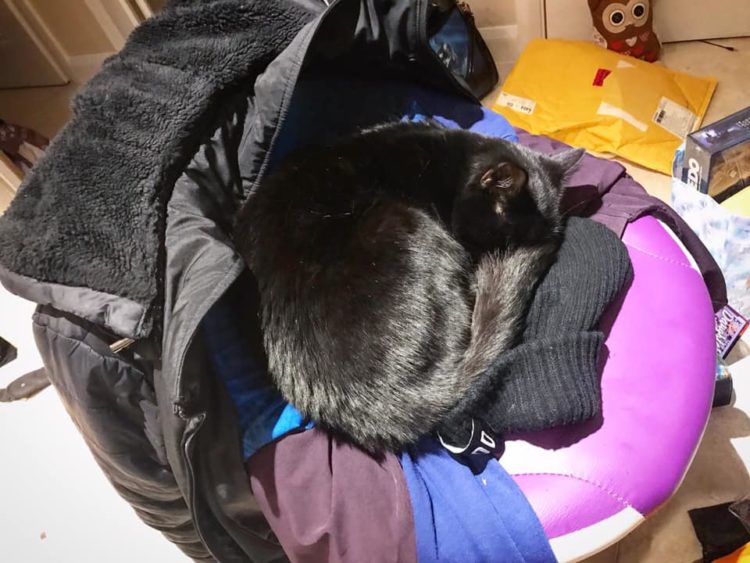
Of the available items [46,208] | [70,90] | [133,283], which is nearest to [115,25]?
[70,90]

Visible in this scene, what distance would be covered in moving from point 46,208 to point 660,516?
3.54 feet

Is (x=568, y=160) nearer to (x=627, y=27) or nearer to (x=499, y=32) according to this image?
(x=627, y=27)

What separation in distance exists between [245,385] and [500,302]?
362mm

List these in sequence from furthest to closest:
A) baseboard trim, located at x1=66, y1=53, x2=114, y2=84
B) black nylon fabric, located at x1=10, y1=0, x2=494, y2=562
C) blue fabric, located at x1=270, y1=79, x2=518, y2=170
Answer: baseboard trim, located at x1=66, y1=53, x2=114, y2=84, blue fabric, located at x1=270, y1=79, x2=518, y2=170, black nylon fabric, located at x1=10, y1=0, x2=494, y2=562

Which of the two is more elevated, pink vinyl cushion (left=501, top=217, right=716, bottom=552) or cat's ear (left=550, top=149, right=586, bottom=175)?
cat's ear (left=550, top=149, right=586, bottom=175)

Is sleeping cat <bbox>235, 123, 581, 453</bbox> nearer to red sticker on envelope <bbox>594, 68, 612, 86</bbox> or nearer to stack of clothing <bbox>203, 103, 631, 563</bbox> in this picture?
stack of clothing <bbox>203, 103, 631, 563</bbox>

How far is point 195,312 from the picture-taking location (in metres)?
0.69

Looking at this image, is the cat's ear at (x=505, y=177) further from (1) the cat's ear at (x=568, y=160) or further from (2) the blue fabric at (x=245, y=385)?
(2) the blue fabric at (x=245, y=385)

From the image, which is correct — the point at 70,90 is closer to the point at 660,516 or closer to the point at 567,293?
the point at 567,293

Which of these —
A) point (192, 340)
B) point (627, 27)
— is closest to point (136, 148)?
point (192, 340)

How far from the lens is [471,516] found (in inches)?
28.8

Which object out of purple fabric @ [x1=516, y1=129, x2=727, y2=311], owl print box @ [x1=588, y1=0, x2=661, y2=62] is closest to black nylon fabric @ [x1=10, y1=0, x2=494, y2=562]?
purple fabric @ [x1=516, y1=129, x2=727, y2=311]

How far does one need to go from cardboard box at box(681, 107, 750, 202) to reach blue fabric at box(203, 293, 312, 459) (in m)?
0.91

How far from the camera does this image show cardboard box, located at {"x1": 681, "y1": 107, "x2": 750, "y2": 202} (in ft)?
3.76
